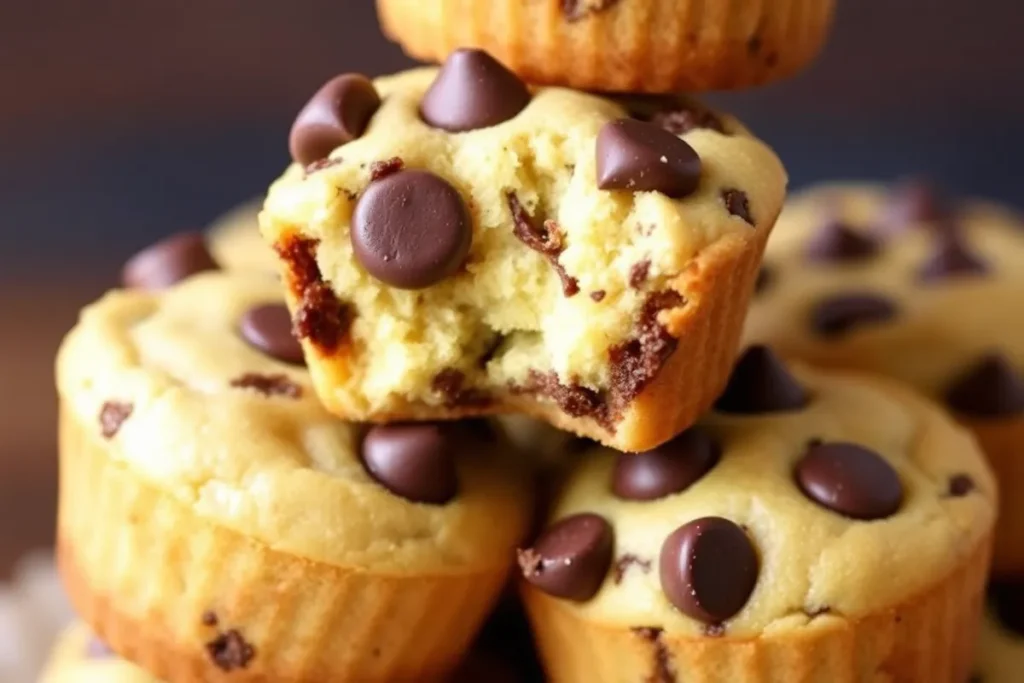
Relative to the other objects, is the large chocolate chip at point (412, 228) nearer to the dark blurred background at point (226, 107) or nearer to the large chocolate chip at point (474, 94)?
the large chocolate chip at point (474, 94)

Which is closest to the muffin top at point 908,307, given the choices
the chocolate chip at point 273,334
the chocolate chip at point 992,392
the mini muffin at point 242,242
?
the chocolate chip at point 992,392

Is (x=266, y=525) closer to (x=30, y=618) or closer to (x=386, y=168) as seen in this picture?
(x=386, y=168)

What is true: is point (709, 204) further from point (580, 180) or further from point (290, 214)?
point (290, 214)

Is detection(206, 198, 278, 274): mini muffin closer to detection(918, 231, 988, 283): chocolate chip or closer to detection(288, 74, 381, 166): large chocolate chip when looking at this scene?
detection(288, 74, 381, 166): large chocolate chip

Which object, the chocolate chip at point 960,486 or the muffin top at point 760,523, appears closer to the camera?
the muffin top at point 760,523

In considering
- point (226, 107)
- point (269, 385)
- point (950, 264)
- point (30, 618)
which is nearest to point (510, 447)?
point (269, 385)

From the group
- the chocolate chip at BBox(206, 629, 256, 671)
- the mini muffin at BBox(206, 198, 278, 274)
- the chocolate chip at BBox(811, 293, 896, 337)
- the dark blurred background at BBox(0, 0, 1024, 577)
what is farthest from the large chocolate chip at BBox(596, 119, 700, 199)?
the dark blurred background at BBox(0, 0, 1024, 577)

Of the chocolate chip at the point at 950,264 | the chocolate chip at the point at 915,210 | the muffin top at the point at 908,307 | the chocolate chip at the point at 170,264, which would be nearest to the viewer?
the chocolate chip at the point at 170,264

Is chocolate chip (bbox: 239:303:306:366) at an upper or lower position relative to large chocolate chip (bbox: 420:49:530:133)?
lower
